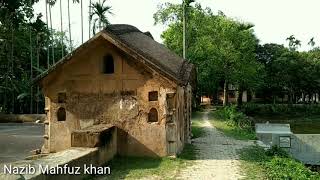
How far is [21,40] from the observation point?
1702 inches

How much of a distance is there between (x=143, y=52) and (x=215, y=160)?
4284 millimetres

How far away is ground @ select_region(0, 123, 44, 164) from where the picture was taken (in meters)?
17.9

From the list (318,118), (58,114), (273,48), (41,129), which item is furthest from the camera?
(273,48)

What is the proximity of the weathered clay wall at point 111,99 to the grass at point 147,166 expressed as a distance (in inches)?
21.8

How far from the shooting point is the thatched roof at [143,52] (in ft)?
46.6

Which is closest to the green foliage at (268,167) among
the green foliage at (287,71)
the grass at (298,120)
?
the grass at (298,120)

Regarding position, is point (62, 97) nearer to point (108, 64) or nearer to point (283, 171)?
point (108, 64)

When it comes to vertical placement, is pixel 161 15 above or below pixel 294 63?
above

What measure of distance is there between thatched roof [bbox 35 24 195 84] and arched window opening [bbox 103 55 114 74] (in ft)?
2.48

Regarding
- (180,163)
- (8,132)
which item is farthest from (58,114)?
(8,132)

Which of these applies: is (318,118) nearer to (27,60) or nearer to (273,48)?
(273,48)

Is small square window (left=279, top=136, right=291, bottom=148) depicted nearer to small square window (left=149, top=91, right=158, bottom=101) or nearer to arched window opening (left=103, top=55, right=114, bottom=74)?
small square window (left=149, top=91, right=158, bottom=101)

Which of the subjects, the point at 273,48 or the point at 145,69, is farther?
the point at 273,48

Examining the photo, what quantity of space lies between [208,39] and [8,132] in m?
23.3
